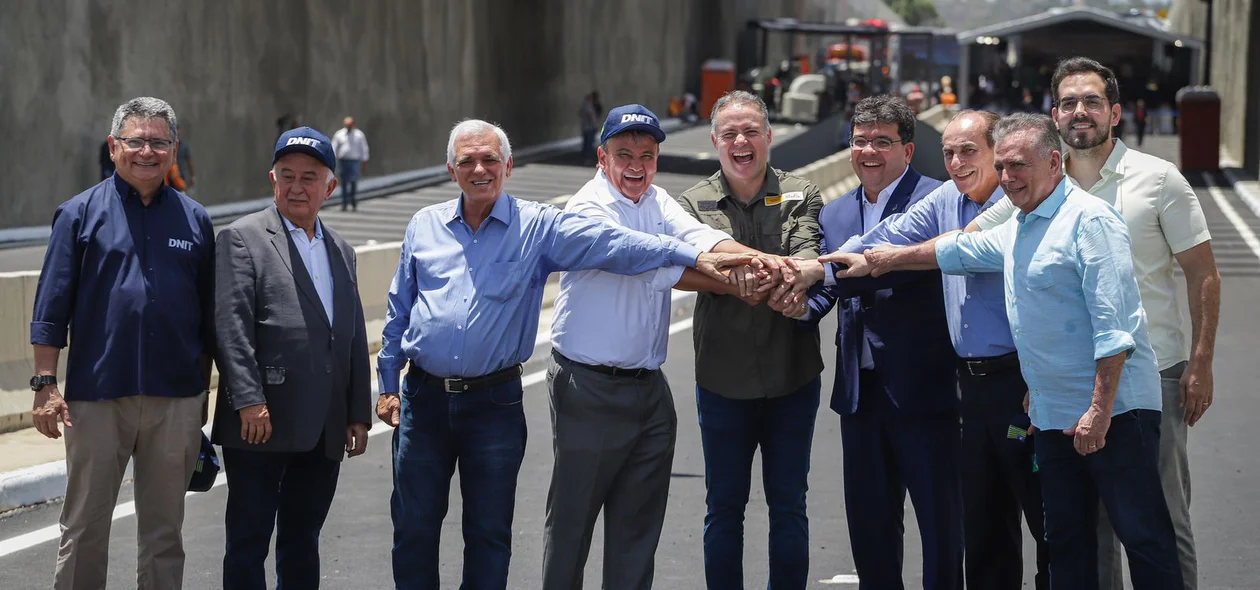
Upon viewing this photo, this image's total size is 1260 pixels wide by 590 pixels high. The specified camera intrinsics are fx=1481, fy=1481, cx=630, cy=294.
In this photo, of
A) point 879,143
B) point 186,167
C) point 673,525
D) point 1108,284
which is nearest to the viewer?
point 1108,284

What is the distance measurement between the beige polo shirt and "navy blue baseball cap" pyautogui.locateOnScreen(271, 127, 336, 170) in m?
2.55

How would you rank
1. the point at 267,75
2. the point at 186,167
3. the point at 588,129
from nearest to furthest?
the point at 186,167 → the point at 267,75 → the point at 588,129

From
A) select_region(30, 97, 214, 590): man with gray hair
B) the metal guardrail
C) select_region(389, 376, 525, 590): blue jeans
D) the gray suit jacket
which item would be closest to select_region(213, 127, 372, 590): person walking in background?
the gray suit jacket

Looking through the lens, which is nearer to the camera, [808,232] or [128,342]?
[128,342]

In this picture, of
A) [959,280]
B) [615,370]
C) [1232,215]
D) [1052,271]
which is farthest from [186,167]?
[1052,271]

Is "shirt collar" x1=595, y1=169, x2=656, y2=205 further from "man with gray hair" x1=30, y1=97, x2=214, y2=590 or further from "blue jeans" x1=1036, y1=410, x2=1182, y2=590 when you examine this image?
"blue jeans" x1=1036, y1=410, x2=1182, y2=590

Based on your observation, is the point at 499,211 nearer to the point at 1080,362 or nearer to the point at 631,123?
the point at 631,123

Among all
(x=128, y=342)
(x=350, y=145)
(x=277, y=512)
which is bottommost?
(x=277, y=512)

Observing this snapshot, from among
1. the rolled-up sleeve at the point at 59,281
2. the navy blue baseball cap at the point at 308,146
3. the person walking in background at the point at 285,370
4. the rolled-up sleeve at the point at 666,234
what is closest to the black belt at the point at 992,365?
the rolled-up sleeve at the point at 666,234

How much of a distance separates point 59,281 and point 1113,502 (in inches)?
151

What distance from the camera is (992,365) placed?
221 inches

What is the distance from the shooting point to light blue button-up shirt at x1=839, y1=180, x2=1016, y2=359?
221 inches

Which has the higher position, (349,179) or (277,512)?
Answer: (349,179)

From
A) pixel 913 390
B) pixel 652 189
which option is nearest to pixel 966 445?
pixel 913 390
